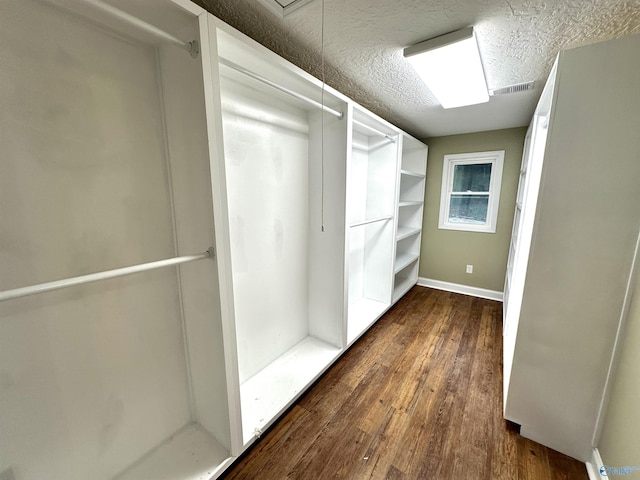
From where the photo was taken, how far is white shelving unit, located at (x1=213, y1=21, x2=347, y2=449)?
1.52 m

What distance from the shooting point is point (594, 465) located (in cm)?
131

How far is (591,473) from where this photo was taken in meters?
1.32

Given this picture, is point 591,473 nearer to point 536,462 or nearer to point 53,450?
point 536,462

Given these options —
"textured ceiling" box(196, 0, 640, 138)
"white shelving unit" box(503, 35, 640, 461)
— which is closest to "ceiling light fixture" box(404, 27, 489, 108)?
"textured ceiling" box(196, 0, 640, 138)

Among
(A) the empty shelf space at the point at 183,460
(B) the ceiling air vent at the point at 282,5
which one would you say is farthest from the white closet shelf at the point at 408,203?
(A) the empty shelf space at the point at 183,460

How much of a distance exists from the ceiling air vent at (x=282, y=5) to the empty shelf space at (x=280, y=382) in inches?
84.9

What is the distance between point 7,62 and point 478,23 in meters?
1.94

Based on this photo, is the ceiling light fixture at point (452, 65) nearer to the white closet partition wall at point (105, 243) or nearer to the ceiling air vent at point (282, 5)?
the ceiling air vent at point (282, 5)

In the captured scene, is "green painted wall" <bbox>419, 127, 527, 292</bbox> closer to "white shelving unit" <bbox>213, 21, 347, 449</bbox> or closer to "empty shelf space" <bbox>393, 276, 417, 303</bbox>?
"empty shelf space" <bbox>393, 276, 417, 303</bbox>

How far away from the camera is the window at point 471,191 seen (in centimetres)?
336

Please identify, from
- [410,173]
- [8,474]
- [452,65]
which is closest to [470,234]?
[410,173]

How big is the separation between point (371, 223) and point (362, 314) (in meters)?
1.01

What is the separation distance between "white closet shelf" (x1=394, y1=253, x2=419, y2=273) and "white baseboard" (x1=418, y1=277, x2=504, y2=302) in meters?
0.50

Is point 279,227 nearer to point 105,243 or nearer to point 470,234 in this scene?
point 105,243
